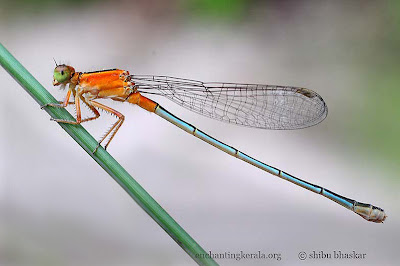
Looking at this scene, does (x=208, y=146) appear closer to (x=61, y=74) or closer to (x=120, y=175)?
(x=61, y=74)

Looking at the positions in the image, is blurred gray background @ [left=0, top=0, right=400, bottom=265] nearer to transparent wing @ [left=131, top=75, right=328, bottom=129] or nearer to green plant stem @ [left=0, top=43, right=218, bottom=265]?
transparent wing @ [left=131, top=75, right=328, bottom=129]

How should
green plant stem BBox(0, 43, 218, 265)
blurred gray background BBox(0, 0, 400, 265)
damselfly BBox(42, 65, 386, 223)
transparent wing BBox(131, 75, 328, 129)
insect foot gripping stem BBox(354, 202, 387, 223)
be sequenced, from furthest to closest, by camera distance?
blurred gray background BBox(0, 0, 400, 265) < transparent wing BBox(131, 75, 328, 129) < damselfly BBox(42, 65, 386, 223) < insect foot gripping stem BBox(354, 202, 387, 223) < green plant stem BBox(0, 43, 218, 265)

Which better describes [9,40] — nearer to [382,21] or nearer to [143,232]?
[143,232]

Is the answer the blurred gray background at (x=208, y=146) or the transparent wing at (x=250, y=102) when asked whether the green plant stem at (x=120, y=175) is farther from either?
the blurred gray background at (x=208, y=146)

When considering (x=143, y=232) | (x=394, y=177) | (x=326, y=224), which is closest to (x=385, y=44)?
(x=394, y=177)

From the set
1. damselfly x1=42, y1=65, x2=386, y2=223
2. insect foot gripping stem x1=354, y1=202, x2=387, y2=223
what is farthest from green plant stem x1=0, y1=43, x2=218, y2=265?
insect foot gripping stem x1=354, y1=202, x2=387, y2=223

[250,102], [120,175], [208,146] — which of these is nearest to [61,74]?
[120,175]
